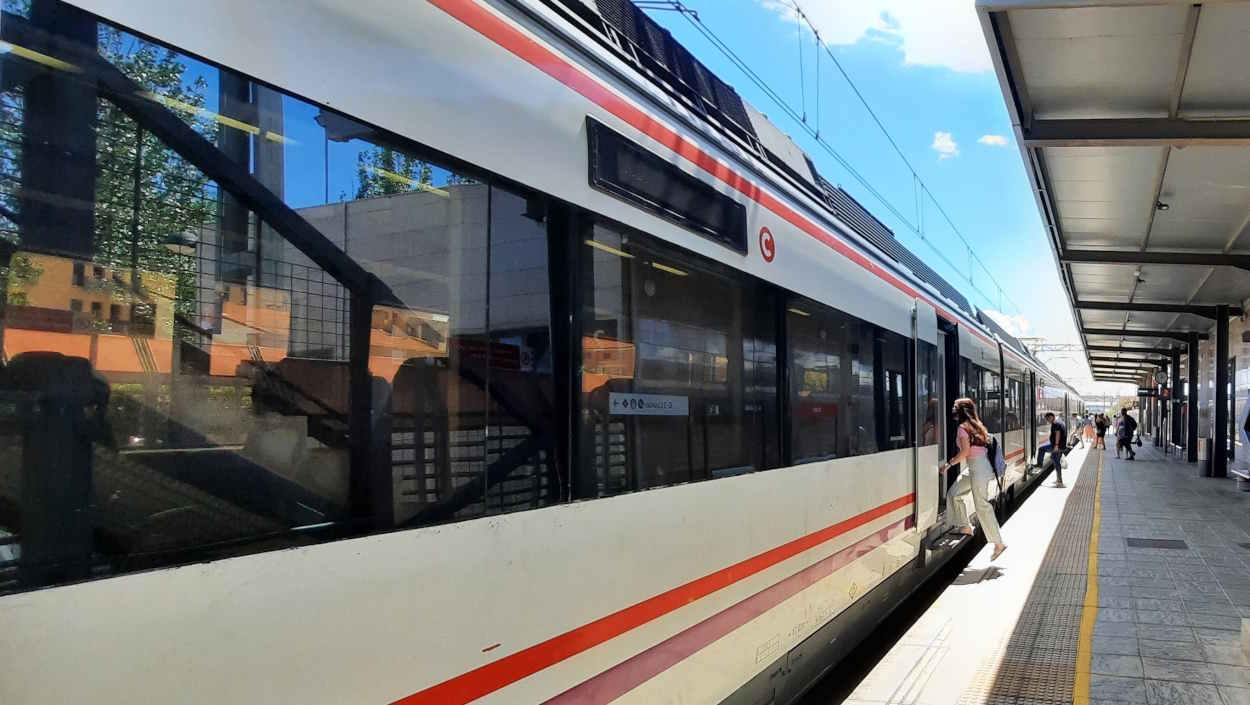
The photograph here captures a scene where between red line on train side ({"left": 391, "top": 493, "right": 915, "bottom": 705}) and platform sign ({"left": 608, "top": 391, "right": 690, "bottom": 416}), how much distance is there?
2.18 feet

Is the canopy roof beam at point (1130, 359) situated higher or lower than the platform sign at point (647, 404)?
higher

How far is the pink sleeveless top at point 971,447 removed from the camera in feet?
28.4

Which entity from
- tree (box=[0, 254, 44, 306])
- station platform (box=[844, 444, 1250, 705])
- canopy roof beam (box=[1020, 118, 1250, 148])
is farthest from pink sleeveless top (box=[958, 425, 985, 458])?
tree (box=[0, 254, 44, 306])

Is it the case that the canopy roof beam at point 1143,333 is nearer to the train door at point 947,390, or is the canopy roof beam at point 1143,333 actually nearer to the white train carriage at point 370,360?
the train door at point 947,390

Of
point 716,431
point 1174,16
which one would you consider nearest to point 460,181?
point 716,431

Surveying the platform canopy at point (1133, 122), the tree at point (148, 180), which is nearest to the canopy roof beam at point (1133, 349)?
the platform canopy at point (1133, 122)

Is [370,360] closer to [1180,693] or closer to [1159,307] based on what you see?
[1180,693]

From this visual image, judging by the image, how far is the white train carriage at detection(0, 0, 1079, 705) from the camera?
1.54 m

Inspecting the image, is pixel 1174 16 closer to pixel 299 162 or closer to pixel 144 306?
pixel 299 162

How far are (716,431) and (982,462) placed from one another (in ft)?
19.4

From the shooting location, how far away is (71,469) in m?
1.55

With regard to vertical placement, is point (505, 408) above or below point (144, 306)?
below

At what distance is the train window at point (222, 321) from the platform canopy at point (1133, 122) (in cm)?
580

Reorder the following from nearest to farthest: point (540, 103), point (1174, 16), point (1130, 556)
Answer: point (540, 103)
point (1174, 16)
point (1130, 556)
